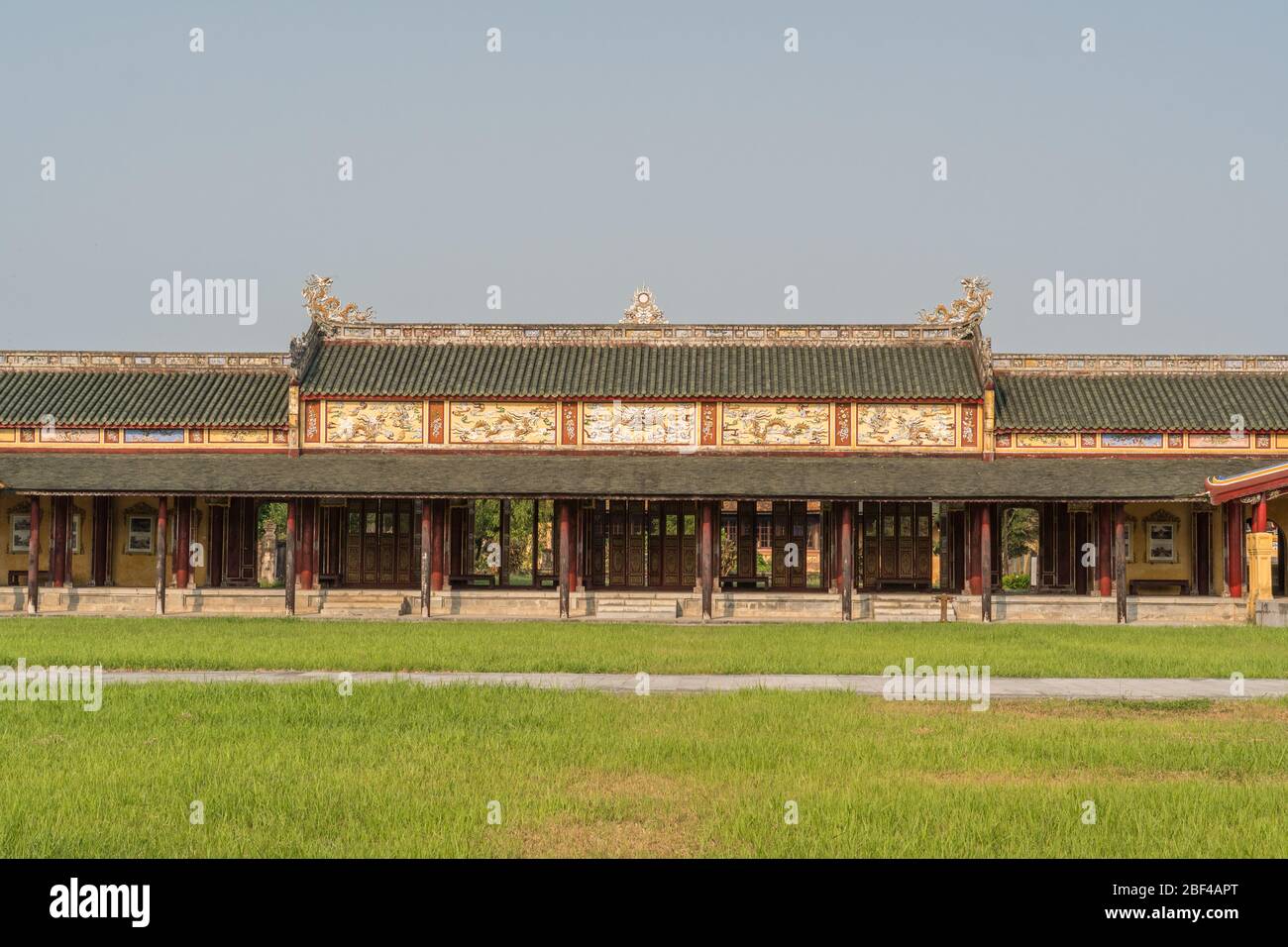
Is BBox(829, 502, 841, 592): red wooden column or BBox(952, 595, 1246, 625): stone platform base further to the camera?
BBox(829, 502, 841, 592): red wooden column

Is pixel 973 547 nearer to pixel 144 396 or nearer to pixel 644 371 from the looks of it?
pixel 644 371

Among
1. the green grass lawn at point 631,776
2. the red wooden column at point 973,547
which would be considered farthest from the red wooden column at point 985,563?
the green grass lawn at point 631,776

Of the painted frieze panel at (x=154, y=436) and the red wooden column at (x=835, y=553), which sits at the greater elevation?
the painted frieze panel at (x=154, y=436)

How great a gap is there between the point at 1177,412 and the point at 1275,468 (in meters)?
5.66

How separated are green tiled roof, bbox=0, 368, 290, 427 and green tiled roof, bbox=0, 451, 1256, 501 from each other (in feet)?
3.98

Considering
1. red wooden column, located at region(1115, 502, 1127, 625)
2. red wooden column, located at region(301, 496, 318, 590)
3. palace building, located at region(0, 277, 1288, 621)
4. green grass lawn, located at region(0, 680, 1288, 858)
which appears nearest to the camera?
green grass lawn, located at region(0, 680, 1288, 858)

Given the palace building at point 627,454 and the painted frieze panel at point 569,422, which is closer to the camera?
the palace building at point 627,454

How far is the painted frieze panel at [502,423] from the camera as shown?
3916 cm

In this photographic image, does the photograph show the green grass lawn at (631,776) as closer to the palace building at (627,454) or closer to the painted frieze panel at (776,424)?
the palace building at (627,454)

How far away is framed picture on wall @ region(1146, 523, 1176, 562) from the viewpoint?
1513 inches

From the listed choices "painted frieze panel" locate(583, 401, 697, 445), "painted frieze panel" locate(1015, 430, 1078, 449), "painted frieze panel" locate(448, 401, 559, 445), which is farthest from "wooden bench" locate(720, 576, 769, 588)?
"painted frieze panel" locate(1015, 430, 1078, 449)

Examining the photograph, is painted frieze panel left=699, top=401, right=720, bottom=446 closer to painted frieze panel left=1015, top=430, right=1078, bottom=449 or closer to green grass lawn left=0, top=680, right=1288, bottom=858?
painted frieze panel left=1015, top=430, right=1078, bottom=449

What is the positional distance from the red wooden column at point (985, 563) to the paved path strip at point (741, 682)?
45.5ft
